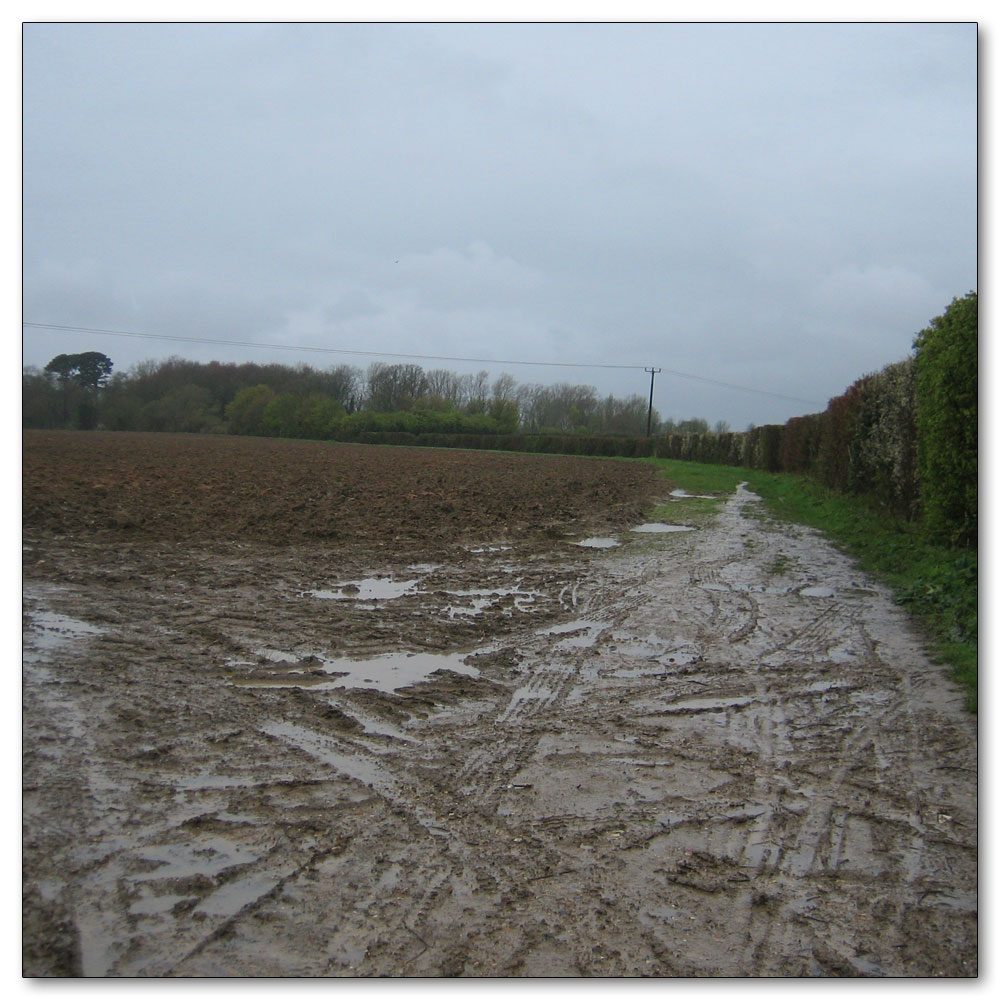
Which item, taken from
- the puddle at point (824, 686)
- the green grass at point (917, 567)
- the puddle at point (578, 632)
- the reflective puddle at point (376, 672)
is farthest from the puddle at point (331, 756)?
the green grass at point (917, 567)

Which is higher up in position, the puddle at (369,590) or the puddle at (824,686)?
the puddle at (369,590)

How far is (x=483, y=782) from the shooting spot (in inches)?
129

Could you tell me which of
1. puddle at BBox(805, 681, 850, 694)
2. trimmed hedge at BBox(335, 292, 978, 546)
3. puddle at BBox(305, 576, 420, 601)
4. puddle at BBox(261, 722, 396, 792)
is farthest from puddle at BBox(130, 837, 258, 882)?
trimmed hedge at BBox(335, 292, 978, 546)

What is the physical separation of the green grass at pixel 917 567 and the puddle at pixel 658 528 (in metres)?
2.34

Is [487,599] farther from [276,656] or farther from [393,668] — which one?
[276,656]

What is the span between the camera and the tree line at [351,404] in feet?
82.1

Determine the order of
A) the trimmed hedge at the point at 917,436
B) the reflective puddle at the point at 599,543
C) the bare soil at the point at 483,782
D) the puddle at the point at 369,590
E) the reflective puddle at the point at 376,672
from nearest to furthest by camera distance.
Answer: the bare soil at the point at 483,782, the reflective puddle at the point at 376,672, the puddle at the point at 369,590, the trimmed hedge at the point at 917,436, the reflective puddle at the point at 599,543

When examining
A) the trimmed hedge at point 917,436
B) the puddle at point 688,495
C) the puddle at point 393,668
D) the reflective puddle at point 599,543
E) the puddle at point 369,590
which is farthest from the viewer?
the puddle at point 688,495

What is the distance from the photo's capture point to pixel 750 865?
266 cm

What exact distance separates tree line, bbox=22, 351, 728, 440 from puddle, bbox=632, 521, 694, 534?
375 inches

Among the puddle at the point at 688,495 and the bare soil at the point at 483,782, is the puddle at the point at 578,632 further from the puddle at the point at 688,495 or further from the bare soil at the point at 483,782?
the puddle at the point at 688,495

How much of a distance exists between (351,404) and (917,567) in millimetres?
67754

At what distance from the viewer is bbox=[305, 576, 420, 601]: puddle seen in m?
7.07

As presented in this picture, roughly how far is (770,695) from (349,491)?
14428mm
